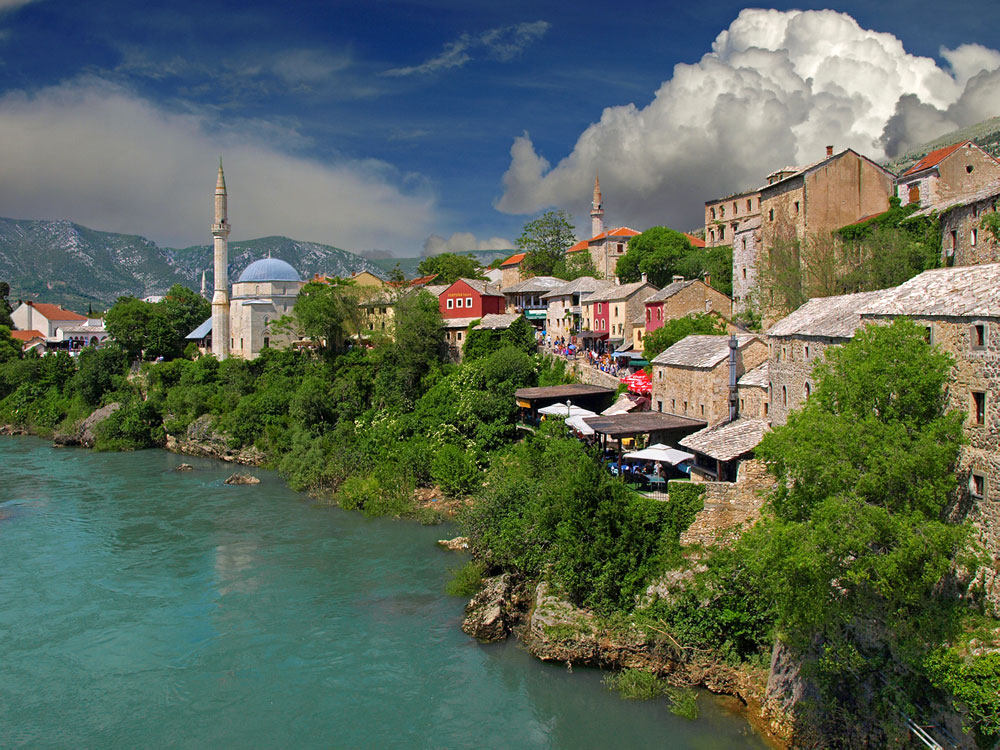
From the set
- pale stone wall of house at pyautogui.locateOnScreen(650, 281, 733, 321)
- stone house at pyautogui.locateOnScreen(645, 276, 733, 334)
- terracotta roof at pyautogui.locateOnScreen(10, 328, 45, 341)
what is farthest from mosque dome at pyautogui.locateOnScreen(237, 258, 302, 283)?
terracotta roof at pyautogui.locateOnScreen(10, 328, 45, 341)

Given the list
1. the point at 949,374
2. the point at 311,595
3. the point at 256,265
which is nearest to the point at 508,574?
the point at 311,595

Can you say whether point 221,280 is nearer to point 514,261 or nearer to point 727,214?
point 514,261

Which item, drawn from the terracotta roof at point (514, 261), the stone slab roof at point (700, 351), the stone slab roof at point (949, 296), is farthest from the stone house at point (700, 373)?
the terracotta roof at point (514, 261)

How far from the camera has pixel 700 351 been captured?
25.0 m

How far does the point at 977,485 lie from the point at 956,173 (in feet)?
67.7

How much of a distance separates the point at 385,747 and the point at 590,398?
774 inches

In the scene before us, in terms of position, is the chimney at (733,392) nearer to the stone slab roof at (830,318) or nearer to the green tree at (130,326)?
the stone slab roof at (830,318)

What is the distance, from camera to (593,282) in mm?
43500

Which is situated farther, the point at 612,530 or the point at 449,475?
the point at 449,475

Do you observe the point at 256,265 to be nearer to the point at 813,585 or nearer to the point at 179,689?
the point at 179,689

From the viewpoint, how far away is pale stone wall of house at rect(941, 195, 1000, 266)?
21.4 meters

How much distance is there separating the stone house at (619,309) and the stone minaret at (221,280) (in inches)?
1158

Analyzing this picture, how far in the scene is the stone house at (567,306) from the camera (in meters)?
42.8

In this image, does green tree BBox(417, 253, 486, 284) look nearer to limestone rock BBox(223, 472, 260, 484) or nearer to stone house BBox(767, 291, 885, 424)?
limestone rock BBox(223, 472, 260, 484)
